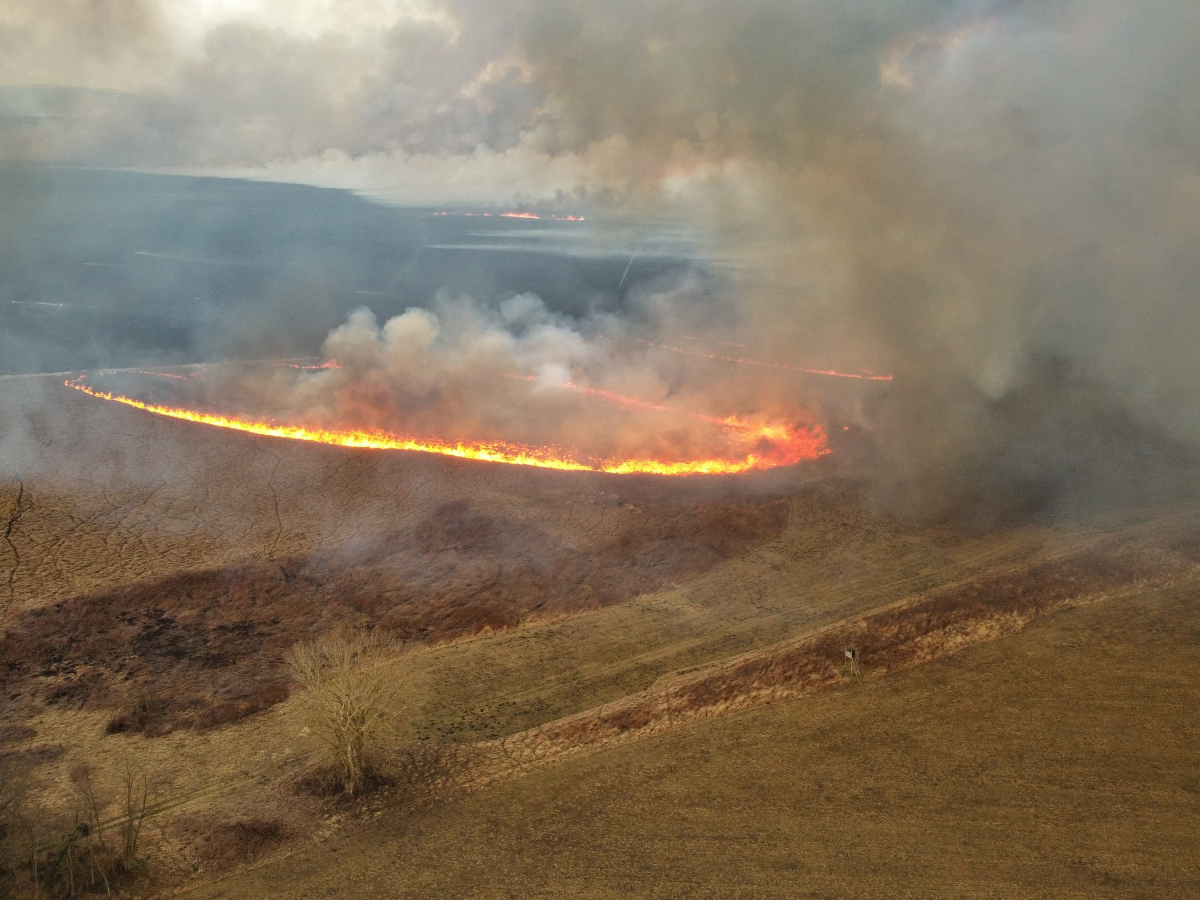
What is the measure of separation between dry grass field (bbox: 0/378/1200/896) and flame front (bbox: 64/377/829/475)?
1.57 m

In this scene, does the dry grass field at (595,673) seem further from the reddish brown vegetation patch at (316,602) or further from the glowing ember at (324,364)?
the glowing ember at (324,364)

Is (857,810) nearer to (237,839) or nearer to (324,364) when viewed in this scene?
(237,839)

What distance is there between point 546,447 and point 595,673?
1330 centimetres

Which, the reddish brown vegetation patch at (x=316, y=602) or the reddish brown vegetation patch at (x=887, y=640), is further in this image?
the reddish brown vegetation patch at (x=316, y=602)

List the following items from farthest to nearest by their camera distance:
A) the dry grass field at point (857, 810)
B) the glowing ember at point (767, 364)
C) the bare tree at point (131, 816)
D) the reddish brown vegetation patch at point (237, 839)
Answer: the glowing ember at point (767, 364) < the reddish brown vegetation patch at point (237, 839) < the bare tree at point (131, 816) < the dry grass field at point (857, 810)

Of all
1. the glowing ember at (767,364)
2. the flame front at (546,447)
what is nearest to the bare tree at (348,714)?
the flame front at (546,447)

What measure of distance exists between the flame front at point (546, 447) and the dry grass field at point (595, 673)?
1.57 m

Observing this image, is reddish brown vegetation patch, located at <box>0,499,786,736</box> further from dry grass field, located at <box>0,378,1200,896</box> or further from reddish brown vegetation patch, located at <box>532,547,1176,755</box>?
reddish brown vegetation patch, located at <box>532,547,1176,755</box>

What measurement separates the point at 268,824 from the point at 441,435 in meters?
18.6

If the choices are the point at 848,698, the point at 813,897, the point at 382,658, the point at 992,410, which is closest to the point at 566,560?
the point at 382,658

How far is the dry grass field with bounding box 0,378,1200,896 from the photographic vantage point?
12898 mm

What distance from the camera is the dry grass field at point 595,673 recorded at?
1290cm

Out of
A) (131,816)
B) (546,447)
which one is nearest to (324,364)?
(546,447)

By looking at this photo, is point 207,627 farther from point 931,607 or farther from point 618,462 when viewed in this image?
point 931,607
